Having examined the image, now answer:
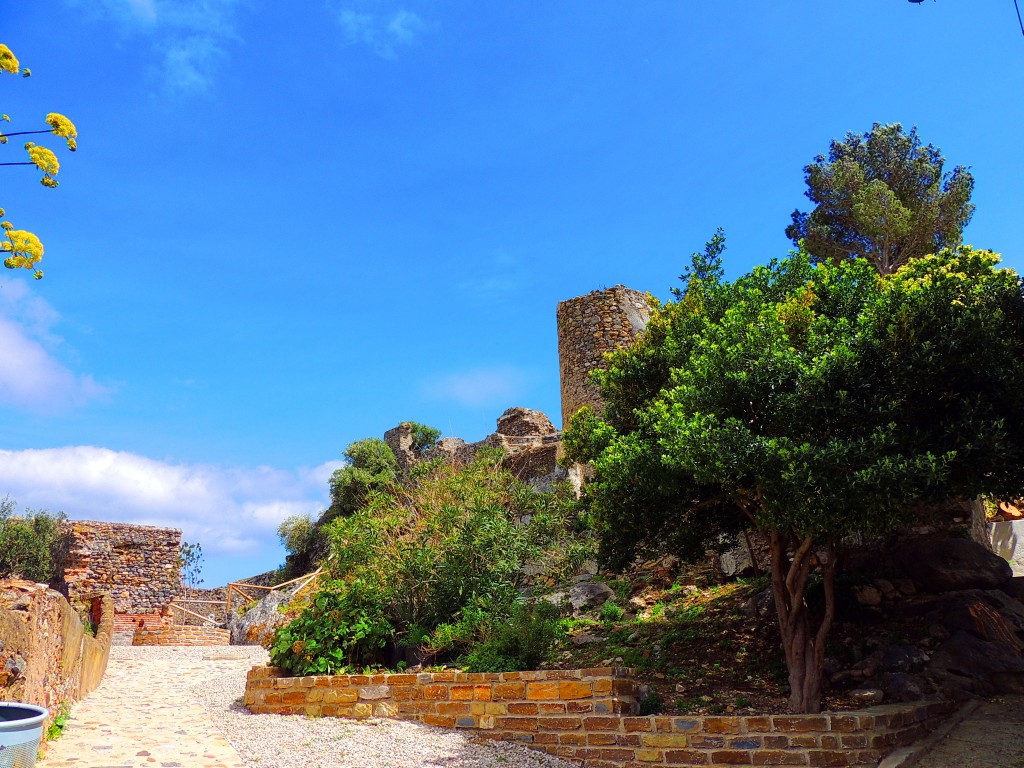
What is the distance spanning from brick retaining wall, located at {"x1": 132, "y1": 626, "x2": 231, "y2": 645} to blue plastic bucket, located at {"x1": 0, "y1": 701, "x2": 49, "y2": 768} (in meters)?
14.0

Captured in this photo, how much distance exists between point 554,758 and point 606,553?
2.70m

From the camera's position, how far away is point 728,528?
935 cm

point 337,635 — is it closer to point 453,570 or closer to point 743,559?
point 453,570

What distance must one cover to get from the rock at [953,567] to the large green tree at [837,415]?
2315 mm

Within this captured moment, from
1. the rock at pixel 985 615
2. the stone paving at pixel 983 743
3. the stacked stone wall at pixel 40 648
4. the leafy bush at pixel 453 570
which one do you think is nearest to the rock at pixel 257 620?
the leafy bush at pixel 453 570

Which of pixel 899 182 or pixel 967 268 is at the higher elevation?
pixel 899 182

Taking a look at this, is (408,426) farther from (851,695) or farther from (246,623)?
(851,695)

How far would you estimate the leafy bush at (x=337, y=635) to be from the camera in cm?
913

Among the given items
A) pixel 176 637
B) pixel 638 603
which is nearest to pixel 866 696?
Result: pixel 638 603

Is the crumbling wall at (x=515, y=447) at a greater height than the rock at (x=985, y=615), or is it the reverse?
the crumbling wall at (x=515, y=447)

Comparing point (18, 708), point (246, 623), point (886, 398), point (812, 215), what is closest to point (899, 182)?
point (812, 215)

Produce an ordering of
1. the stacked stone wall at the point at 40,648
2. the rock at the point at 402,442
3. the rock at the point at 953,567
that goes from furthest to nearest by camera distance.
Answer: the rock at the point at 402,442 < the rock at the point at 953,567 < the stacked stone wall at the point at 40,648

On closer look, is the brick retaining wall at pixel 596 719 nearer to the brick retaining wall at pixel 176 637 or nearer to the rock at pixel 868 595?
the rock at pixel 868 595

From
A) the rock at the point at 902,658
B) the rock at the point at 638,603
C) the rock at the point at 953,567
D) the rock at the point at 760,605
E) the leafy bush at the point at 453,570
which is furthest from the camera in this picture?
the rock at the point at 638,603
